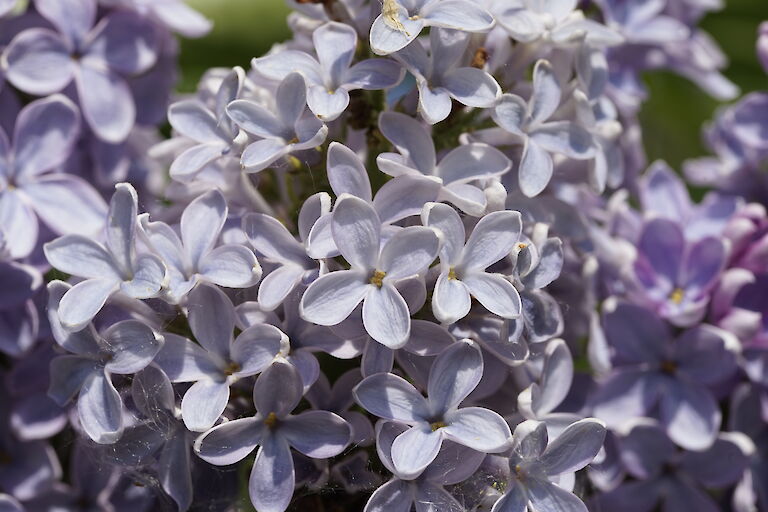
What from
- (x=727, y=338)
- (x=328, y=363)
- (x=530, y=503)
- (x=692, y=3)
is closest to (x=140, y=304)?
(x=328, y=363)

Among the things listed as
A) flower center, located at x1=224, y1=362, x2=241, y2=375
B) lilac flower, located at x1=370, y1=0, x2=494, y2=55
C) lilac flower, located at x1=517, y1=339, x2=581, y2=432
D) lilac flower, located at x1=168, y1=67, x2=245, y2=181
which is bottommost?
lilac flower, located at x1=517, y1=339, x2=581, y2=432

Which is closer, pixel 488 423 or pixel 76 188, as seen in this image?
pixel 488 423

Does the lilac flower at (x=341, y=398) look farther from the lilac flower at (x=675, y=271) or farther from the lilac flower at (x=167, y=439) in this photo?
the lilac flower at (x=675, y=271)

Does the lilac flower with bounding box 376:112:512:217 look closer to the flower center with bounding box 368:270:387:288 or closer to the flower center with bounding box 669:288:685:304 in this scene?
the flower center with bounding box 368:270:387:288

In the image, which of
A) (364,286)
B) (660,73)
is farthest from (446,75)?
(660,73)

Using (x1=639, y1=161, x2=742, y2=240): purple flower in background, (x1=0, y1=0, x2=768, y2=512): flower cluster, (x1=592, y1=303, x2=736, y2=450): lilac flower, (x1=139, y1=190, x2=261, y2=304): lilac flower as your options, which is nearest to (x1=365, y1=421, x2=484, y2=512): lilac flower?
(x1=0, y1=0, x2=768, y2=512): flower cluster

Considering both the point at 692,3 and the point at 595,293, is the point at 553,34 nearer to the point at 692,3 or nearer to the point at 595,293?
the point at 595,293

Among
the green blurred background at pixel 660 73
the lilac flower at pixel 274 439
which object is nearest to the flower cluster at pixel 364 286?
the lilac flower at pixel 274 439
